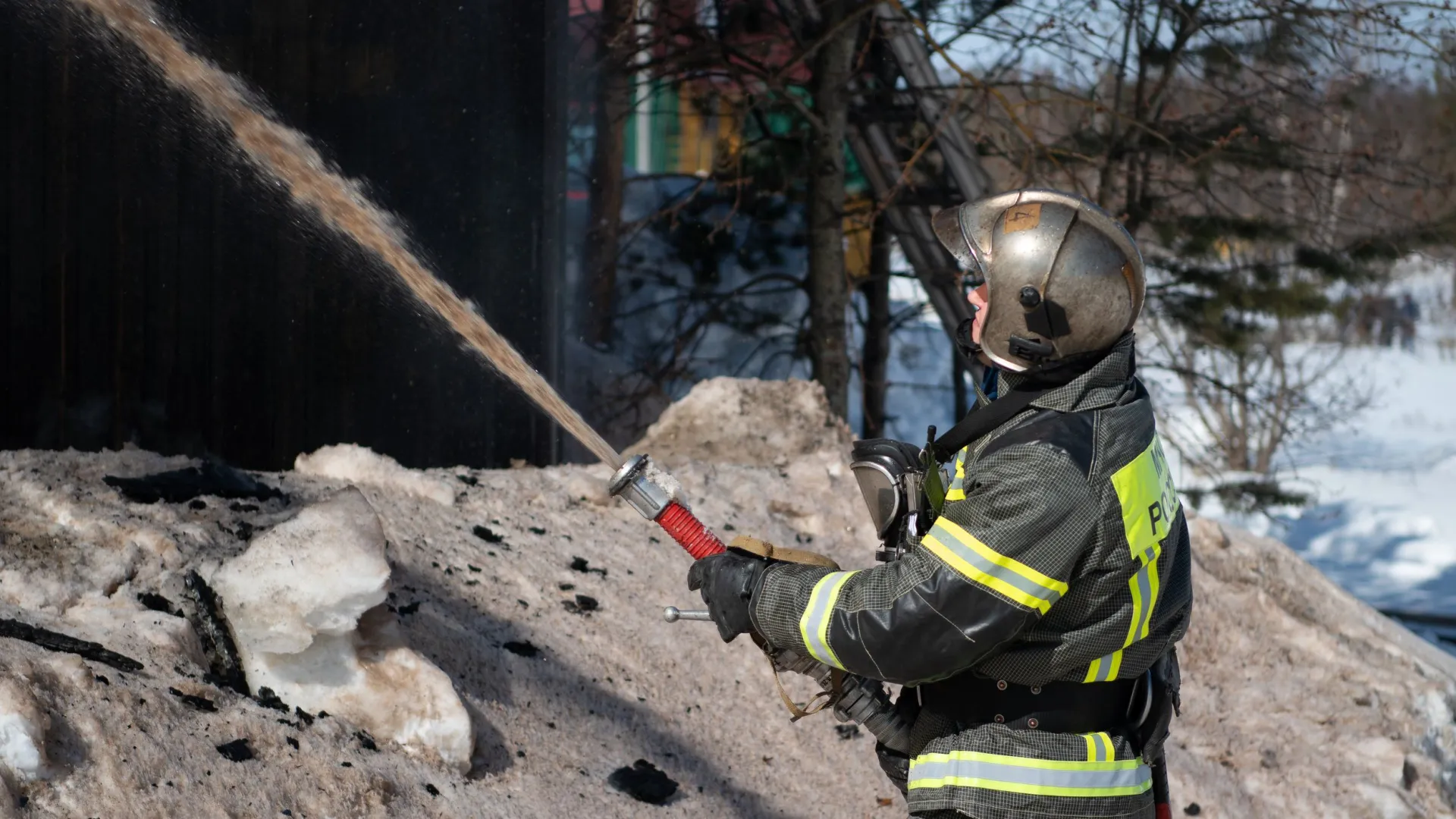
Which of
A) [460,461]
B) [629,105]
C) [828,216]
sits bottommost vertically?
[460,461]

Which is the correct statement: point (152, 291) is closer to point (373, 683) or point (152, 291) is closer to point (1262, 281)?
point (373, 683)

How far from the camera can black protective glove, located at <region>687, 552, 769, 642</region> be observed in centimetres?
242

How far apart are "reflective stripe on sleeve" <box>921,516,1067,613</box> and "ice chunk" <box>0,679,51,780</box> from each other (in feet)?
5.94

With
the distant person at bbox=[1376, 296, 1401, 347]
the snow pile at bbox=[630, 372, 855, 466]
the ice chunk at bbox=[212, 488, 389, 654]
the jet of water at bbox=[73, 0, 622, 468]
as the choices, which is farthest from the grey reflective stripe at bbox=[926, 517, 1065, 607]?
the distant person at bbox=[1376, 296, 1401, 347]

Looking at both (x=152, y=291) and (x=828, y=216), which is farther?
(x=828, y=216)

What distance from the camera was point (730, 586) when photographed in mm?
2432

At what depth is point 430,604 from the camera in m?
4.08

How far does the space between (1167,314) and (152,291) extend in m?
7.32

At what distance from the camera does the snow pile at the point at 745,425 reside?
673 cm

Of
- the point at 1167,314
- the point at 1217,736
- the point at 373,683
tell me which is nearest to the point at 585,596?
the point at 373,683

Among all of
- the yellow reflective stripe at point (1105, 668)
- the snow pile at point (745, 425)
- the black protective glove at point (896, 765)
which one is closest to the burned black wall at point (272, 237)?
the snow pile at point (745, 425)

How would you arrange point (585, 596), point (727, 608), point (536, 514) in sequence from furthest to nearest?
point (536, 514)
point (585, 596)
point (727, 608)

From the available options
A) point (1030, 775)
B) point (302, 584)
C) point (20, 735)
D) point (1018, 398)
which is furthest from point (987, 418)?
point (20, 735)

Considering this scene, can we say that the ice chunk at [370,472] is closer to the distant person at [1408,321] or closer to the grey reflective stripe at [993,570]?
the grey reflective stripe at [993,570]
